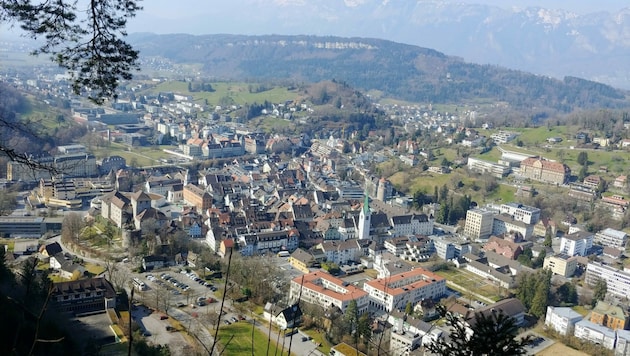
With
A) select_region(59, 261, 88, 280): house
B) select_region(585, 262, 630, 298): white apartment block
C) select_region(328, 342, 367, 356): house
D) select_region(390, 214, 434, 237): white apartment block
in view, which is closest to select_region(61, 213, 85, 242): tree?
select_region(59, 261, 88, 280): house

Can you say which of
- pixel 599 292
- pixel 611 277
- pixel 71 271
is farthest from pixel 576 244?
pixel 71 271

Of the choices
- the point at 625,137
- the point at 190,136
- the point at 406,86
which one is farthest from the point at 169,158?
the point at 406,86

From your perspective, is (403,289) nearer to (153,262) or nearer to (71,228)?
(153,262)

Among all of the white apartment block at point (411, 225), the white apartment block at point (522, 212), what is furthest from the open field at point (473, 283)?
the white apartment block at point (522, 212)

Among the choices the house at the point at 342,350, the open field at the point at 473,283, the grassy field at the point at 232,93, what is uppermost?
the grassy field at the point at 232,93

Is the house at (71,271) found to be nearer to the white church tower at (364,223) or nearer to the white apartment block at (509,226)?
the white church tower at (364,223)

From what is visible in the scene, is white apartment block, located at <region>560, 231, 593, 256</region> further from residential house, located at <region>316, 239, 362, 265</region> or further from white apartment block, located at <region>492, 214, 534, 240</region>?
residential house, located at <region>316, 239, 362, 265</region>
